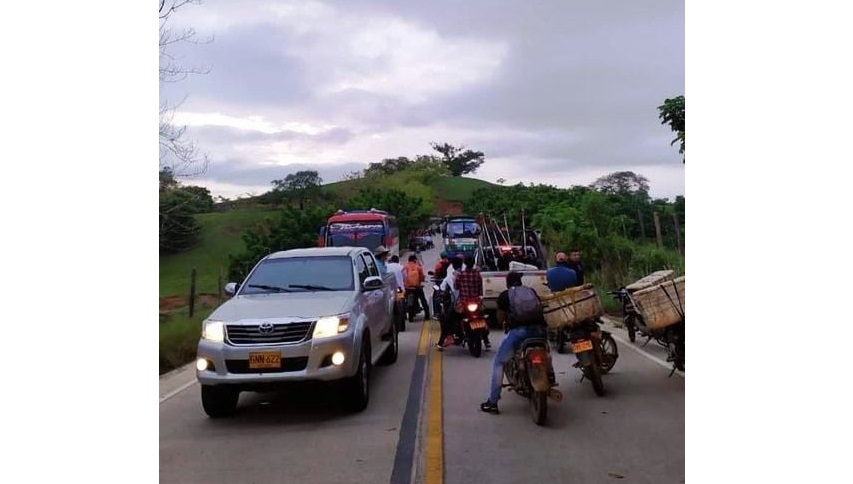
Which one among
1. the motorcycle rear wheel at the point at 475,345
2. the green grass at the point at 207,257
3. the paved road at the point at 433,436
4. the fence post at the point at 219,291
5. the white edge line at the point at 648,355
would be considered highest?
the green grass at the point at 207,257

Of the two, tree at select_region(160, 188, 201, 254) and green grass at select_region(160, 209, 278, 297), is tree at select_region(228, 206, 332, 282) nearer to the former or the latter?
green grass at select_region(160, 209, 278, 297)

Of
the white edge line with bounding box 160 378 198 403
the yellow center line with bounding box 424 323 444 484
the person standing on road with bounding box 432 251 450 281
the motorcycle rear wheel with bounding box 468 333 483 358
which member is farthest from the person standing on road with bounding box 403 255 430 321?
the white edge line with bounding box 160 378 198 403

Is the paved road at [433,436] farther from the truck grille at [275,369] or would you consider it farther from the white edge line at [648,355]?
the truck grille at [275,369]

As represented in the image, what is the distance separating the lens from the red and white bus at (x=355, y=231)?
1923 cm

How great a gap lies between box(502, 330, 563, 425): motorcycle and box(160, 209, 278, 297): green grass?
2.67 m

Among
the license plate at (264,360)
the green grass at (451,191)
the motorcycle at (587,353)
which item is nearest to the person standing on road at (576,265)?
the motorcycle at (587,353)

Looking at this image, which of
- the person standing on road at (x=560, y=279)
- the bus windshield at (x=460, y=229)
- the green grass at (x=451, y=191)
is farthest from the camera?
the green grass at (x=451, y=191)

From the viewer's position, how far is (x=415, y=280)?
12.8 m

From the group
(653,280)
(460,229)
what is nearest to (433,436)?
(653,280)

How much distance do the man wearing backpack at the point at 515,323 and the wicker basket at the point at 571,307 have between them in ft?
1.08

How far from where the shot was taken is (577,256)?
32.1 ft

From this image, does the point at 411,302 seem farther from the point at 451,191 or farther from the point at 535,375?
the point at 451,191

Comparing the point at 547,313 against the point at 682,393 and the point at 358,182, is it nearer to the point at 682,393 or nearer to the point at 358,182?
the point at 682,393

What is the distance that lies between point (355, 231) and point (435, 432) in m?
14.5
